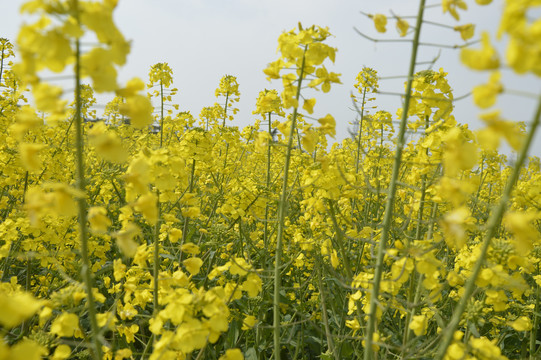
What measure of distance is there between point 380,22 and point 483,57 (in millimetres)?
711

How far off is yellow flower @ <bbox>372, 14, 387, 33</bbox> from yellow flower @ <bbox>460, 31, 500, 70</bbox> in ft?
2.16

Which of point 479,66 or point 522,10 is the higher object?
point 522,10

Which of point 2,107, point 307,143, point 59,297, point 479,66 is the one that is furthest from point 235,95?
point 479,66

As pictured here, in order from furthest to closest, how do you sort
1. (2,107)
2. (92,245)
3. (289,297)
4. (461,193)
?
(2,107) → (289,297) → (92,245) → (461,193)

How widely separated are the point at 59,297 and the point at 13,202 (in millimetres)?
3586

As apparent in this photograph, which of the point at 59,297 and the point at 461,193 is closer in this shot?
the point at 461,193

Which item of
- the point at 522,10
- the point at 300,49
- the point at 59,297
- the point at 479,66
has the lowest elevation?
the point at 59,297

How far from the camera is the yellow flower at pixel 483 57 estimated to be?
99 cm

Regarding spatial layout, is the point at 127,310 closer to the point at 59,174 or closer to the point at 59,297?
the point at 59,297

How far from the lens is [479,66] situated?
1003 mm

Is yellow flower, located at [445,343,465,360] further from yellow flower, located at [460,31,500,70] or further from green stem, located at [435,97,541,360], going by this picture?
yellow flower, located at [460,31,500,70]

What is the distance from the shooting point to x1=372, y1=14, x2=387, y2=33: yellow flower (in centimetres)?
160

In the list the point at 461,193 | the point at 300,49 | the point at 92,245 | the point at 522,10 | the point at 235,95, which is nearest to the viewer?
the point at 522,10

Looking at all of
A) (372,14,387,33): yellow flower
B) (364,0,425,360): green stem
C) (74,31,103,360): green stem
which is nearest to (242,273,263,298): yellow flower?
(364,0,425,360): green stem
